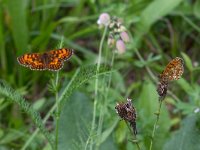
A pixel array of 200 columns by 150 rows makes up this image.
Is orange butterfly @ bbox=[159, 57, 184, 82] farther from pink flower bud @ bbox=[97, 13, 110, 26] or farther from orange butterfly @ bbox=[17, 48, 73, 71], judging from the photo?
pink flower bud @ bbox=[97, 13, 110, 26]

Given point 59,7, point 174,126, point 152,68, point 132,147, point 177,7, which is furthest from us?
point 59,7

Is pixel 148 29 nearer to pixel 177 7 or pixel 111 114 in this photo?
pixel 177 7

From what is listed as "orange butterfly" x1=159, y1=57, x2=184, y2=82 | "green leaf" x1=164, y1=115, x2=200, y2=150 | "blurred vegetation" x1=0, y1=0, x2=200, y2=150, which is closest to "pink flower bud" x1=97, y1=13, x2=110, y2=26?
"blurred vegetation" x1=0, y1=0, x2=200, y2=150

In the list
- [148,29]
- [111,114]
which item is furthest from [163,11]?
[111,114]

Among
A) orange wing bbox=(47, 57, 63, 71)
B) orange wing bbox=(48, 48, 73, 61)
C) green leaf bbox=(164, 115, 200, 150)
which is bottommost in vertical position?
green leaf bbox=(164, 115, 200, 150)

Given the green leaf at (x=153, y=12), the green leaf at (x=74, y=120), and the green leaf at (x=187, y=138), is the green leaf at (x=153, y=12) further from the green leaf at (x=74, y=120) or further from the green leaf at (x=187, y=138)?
the green leaf at (x=187, y=138)
